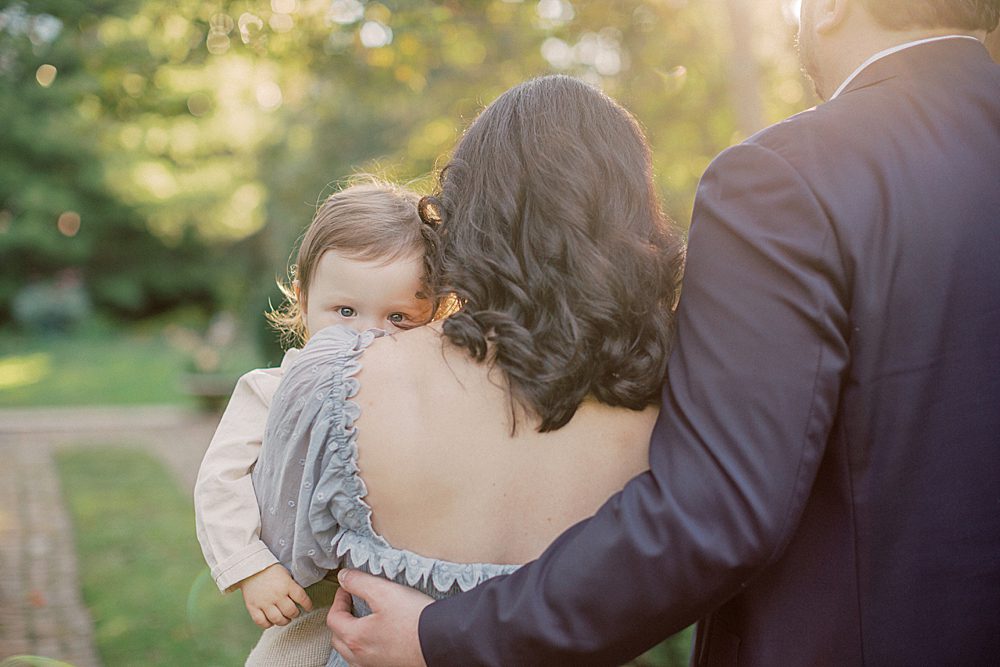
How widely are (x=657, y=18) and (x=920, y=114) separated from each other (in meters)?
3.73

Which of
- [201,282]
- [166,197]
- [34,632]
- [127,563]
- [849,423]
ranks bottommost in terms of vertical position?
[201,282]

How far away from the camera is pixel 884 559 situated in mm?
1468

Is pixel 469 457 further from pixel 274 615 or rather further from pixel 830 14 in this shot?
pixel 830 14

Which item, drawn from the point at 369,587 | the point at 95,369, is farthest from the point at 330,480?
the point at 95,369

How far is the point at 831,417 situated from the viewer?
1.42 meters

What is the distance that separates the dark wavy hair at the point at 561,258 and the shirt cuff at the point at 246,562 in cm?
65

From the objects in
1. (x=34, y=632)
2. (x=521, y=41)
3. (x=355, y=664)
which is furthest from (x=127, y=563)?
(x=355, y=664)

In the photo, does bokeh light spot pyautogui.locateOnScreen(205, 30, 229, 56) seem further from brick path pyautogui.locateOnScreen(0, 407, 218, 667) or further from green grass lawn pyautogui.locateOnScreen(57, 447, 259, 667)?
green grass lawn pyautogui.locateOnScreen(57, 447, 259, 667)

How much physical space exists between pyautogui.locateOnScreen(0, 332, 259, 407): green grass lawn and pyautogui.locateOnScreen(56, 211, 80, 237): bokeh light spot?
322 cm

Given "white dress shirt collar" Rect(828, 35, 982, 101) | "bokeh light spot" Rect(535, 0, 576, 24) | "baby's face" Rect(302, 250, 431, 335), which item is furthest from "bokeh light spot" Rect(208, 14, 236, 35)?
"white dress shirt collar" Rect(828, 35, 982, 101)

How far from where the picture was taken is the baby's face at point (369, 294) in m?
2.15

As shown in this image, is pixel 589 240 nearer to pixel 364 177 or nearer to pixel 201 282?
pixel 364 177

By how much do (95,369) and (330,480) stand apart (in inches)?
759

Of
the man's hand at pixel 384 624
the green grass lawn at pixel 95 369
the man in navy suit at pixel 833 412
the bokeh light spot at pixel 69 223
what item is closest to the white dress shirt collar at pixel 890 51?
the man in navy suit at pixel 833 412
